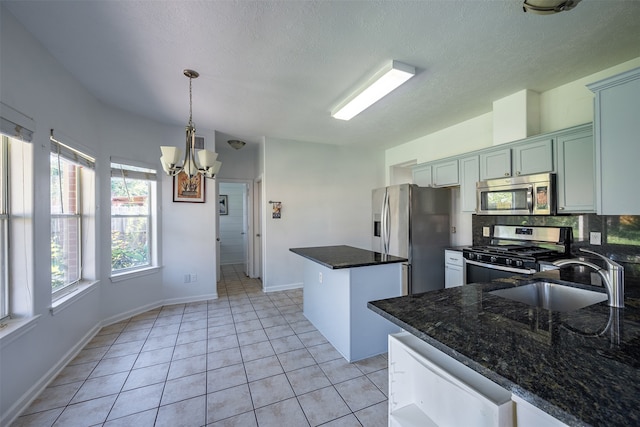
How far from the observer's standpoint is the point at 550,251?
2748 millimetres

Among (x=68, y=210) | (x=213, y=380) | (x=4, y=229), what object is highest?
(x=68, y=210)

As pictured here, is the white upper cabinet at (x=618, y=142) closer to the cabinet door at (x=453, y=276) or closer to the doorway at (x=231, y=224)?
the cabinet door at (x=453, y=276)

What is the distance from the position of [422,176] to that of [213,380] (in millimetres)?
3722

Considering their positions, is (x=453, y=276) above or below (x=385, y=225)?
below

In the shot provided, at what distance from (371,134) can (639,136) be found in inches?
118

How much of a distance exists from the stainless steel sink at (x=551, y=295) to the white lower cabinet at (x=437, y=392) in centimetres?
80

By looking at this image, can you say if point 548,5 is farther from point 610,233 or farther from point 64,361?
point 64,361

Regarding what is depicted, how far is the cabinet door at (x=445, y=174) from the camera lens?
3.64m

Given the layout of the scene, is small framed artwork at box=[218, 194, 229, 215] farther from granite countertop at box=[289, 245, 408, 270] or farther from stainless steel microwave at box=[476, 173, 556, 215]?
stainless steel microwave at box=[476, 173, 556, 215]

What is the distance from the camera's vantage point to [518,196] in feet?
9.56

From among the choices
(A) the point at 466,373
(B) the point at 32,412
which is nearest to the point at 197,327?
(B) the point at 32,412

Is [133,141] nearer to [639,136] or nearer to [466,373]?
[466,373]

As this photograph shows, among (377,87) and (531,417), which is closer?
(531,417)

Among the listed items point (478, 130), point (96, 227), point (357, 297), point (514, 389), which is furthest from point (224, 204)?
point (514, 389)
